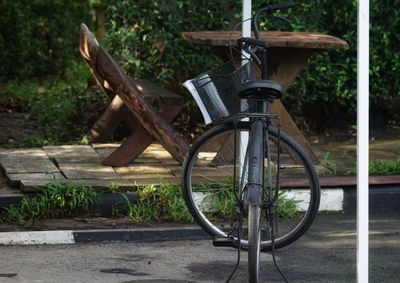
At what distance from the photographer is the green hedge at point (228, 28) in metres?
8.60

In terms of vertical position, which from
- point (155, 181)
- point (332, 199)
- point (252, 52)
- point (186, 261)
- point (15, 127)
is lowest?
point (186, 261)

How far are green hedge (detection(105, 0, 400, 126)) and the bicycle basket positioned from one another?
9.31 ft

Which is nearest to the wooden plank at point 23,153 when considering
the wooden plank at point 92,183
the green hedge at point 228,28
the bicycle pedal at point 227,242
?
the wooden plank at point 92,183

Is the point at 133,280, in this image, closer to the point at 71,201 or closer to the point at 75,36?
the point at 71,201

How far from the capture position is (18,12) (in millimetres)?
10828

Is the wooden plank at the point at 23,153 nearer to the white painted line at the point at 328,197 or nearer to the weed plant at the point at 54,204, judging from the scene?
the weed plant at the point at 54,204

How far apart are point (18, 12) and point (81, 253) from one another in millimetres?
5340

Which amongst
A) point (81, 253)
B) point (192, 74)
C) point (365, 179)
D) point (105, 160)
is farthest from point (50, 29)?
point (365, 179)

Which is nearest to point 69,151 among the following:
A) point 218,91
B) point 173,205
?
point 173,205

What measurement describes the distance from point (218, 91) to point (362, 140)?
1296 mm

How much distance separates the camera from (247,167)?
17.4 ft

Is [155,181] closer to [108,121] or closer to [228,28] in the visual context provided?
[108,121]

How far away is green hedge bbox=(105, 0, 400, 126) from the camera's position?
8602mm

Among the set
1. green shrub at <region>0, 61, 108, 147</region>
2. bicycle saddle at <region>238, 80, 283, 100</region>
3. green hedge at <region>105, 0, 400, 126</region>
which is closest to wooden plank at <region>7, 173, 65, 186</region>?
green shrub at <region>0, 61, 108, 147</region>
